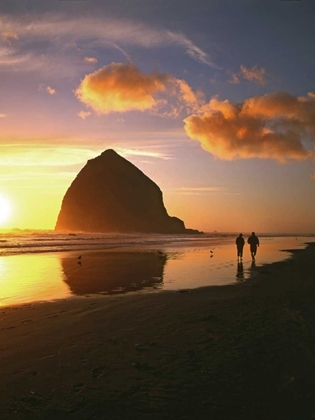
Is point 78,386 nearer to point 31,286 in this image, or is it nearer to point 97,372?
point 97,372

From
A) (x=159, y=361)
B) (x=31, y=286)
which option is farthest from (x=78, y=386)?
(x=31, y=286)

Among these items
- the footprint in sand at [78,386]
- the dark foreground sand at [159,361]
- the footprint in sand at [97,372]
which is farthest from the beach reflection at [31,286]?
the footprint in sand at [78,386]

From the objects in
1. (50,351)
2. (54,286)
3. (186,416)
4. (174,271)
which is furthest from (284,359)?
(174,271)

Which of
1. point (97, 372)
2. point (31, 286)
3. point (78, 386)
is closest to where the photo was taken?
point (78, 386)

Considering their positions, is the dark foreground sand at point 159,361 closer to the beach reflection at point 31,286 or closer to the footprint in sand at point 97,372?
the footprint in sand at point 97,372

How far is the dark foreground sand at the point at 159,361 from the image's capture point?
511 cm

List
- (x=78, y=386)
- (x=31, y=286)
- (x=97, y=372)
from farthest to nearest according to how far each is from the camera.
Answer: (x=31, y=286) → (x=97, y=372) → (x=78, y=386)

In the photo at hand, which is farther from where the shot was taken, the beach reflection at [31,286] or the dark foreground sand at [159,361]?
the beach reflection at [31,286]

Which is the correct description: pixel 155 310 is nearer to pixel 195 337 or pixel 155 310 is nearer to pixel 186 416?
pixel 195 337

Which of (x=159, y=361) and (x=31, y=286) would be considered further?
(x=31, y=286)

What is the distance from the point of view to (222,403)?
515 cm

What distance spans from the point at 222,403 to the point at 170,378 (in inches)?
44.4

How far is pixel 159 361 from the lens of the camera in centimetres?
686

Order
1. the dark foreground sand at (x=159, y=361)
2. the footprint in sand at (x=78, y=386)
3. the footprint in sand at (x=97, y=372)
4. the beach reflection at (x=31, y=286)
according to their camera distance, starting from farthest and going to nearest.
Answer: the beach reflection at (x=31, y=286)
the footprint in sand at (x=97, y=372)
the footprint in sand at (x=78, y=386)
the dark foreground sand at (x=159, y=361)
